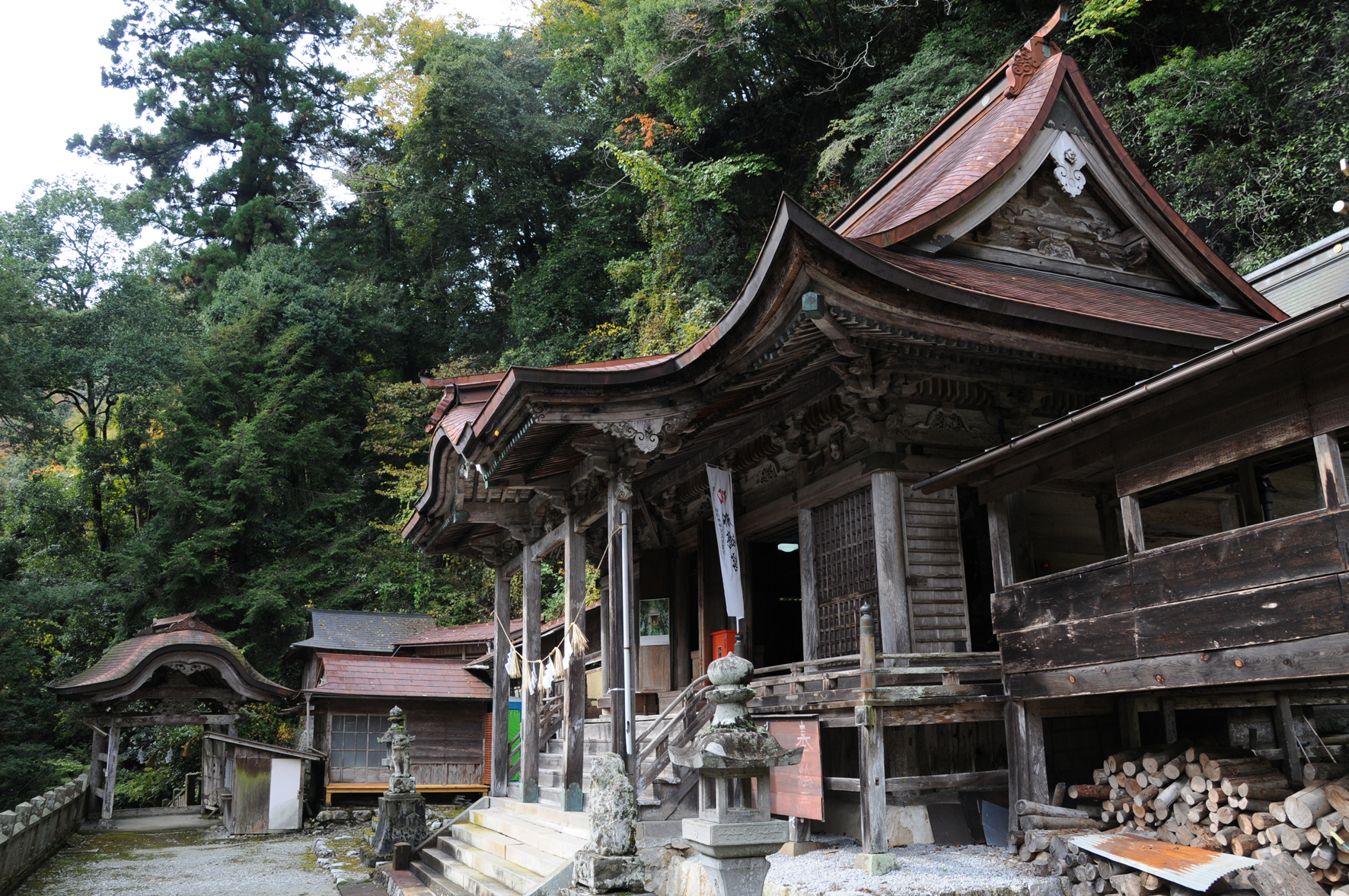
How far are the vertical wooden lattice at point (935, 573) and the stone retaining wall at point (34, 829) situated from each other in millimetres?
11185

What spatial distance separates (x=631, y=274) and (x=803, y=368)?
18332 millimetres

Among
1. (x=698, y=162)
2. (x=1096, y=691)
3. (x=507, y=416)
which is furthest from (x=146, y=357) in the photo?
(x=1096, y=691)

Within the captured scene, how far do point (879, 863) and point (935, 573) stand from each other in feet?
8.79

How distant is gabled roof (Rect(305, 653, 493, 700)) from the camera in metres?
21.3

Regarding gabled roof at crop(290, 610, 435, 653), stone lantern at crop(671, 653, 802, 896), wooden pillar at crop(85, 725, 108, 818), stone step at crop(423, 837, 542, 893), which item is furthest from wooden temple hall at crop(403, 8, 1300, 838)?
wooden pillar at crop(85, 725, 108, 818)

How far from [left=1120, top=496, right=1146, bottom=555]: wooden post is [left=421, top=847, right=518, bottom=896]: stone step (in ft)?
20.2

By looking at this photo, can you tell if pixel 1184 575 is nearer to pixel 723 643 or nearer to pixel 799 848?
pixel 799 848

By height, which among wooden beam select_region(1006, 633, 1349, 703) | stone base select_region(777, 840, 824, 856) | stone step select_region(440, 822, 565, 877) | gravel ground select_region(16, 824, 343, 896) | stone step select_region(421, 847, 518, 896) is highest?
wooden beam select_region(1006, 633, 1349, 703)

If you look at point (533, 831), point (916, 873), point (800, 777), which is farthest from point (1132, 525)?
point (533, 831)

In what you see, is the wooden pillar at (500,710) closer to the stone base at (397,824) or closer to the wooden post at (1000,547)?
the stone base at (397,824)

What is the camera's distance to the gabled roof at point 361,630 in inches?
941

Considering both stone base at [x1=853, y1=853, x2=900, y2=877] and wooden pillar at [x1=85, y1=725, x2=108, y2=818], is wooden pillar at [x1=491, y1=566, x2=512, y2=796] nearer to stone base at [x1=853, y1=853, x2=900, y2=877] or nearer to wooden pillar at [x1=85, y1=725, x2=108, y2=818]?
stone base at [x1=853, y1=853, x2=900, y2=877]

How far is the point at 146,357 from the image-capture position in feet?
97.5

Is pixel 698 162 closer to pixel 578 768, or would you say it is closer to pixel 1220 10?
pixel 1220 10
